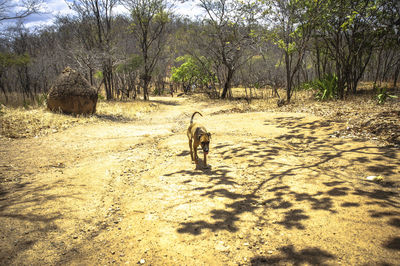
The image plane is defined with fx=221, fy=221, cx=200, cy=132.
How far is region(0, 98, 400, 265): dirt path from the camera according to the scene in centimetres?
239

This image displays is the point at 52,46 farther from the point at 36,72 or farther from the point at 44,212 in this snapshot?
the point at 44,212

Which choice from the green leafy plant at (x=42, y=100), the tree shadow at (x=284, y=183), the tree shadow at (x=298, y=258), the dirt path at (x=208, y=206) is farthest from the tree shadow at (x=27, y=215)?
the green leafy plant at (x=42, y=100)

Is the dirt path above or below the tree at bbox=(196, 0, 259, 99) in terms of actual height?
below

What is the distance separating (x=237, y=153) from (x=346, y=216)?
2965 mm

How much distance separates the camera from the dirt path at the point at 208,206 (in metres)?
2.39

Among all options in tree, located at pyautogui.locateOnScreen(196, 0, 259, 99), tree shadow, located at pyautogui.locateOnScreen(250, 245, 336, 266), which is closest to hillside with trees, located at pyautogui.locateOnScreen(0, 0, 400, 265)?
tree shadow, located at pyautogui.locateOnScreen(250, 245, 336, 266)

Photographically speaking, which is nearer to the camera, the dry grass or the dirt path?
the dirt path

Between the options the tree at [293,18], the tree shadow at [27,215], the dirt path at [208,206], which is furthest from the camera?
the tree at [293,18]

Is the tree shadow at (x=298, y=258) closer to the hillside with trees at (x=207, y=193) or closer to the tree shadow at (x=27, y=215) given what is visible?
the hillside with trees at (x=207, y=193)

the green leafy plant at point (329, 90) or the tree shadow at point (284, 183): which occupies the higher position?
the green leafy plant at point (329, 90)

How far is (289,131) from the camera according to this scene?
26.0 ft

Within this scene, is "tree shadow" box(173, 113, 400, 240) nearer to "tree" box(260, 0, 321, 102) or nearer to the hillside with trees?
the hillside with trees

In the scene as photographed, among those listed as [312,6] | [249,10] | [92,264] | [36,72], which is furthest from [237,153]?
[36,72]

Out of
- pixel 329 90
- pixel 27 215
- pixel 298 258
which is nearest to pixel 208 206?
pixel 298 258
